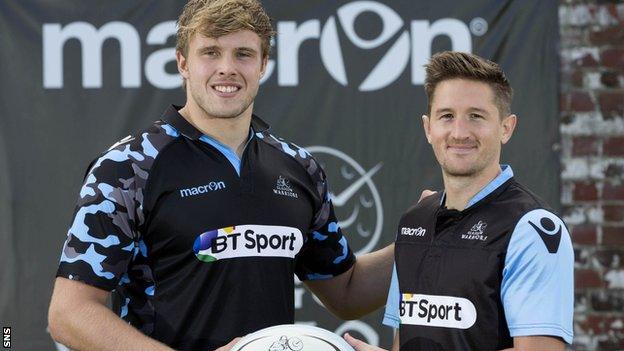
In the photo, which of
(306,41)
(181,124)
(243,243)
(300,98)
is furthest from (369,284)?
(306,41)

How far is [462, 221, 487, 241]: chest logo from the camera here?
274 cm

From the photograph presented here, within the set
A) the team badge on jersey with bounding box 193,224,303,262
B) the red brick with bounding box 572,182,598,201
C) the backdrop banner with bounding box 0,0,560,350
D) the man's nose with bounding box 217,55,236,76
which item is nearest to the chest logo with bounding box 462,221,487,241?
the team badge on jersey with bounding box 193,224,303,262

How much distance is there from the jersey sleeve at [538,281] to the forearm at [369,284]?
825mm

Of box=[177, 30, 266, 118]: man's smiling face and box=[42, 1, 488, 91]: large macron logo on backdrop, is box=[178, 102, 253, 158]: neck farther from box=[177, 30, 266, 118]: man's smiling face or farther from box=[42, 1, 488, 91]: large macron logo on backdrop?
box=[42, 1, 488, 91]: large macron logo on backdrop

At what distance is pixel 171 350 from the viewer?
280cm

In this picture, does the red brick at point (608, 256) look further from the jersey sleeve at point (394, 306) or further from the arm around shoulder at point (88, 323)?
the arm around shoulder at point (88, 323)

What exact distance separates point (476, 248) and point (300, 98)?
7.15ft

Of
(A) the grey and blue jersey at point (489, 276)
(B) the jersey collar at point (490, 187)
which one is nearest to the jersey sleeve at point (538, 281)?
(A) the grey and blue jersey at point (489, 276)

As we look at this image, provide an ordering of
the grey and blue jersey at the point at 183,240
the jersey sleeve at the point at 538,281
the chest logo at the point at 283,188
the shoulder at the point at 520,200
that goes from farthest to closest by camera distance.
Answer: the chest logo at the point at 283,188 → the grey and blue jersey at the point at 183,240 → the shoulder at the point at 520,200 → the jersey sleeve at the point at 538,281

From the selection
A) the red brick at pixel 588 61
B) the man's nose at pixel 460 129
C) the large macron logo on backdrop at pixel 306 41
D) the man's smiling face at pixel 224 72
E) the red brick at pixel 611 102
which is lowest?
the man's nose at pixel 460 129

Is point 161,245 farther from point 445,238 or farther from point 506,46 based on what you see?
point 506,46

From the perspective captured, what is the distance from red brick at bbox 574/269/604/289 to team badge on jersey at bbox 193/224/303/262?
202 centimetres

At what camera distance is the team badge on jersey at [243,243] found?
9.83 ft

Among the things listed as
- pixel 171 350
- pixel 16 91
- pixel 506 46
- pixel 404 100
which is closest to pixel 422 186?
pixel 404 100
